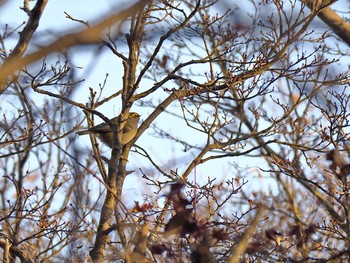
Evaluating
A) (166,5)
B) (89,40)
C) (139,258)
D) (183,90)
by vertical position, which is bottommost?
(139,258)

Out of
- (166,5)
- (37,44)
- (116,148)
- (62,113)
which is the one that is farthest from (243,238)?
(62,113)

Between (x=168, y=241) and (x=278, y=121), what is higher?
(x=278, y=121)

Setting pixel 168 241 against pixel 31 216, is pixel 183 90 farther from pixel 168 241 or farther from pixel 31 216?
pixel 168 241

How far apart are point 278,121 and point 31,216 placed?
98.8 inches

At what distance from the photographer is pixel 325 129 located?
5656 mm

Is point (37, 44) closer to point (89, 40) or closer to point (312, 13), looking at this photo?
point (89, 40)

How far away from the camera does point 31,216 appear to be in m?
5.75

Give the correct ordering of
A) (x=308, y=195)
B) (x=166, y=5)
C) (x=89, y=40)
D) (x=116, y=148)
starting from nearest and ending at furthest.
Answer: (x=89, y=40), (x=116, y=148), (x=166, y=5), (x=308, y=195)

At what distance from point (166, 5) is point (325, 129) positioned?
1920 mm

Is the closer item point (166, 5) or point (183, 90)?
point (166, 5)

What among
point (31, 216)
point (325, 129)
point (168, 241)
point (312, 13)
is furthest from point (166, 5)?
point (168, 241)

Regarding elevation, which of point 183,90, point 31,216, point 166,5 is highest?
point 166,5

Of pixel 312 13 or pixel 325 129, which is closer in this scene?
pixel 312 13

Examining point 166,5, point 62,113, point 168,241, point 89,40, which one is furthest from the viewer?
point 62,113
